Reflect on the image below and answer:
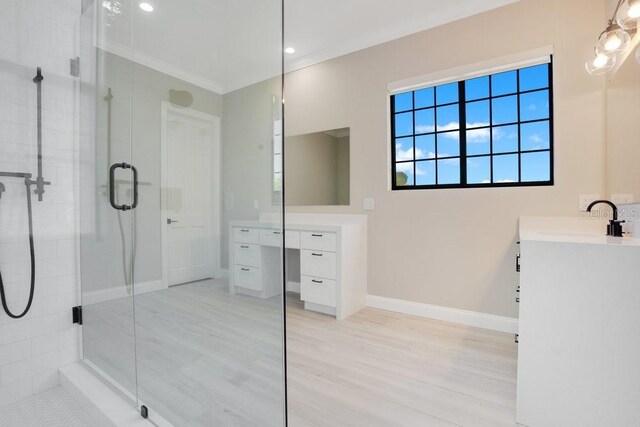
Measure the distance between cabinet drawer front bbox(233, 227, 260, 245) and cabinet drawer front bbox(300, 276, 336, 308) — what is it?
1.72 metres

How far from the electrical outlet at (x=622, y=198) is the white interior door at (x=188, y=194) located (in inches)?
91.1

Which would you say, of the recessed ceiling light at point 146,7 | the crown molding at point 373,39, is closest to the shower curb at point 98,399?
the recessed ceiling light at point 146,7

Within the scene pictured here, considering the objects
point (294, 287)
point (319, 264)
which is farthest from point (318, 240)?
point (294, 287)

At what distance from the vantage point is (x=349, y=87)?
326 cm

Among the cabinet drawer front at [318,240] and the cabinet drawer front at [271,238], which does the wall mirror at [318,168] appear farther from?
the cabinet drawer front at [271,238]

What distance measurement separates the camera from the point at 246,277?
4.00 feet

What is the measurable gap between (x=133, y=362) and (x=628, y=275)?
217cm

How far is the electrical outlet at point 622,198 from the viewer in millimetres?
1800

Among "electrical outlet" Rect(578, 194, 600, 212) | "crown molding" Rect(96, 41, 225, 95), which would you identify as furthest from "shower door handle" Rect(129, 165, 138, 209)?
"electrical outlet" Rect(578, 194, 600, 212)

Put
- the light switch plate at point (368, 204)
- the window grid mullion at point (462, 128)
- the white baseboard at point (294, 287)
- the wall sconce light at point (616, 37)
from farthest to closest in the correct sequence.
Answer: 1. the white baseboard at point (294, 287)
2. the light switch plate at point (368, 204)
3. the window grid mullion at point (462, 128)
4. the wall sconce light at point (616, 37)

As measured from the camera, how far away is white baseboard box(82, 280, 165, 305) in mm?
1365

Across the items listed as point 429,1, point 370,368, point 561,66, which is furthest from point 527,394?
point 429,1

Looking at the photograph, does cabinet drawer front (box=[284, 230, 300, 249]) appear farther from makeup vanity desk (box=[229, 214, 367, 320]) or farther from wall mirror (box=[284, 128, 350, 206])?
wall mirror (box=[284, 128, 350, 206])

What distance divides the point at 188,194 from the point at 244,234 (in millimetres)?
297
